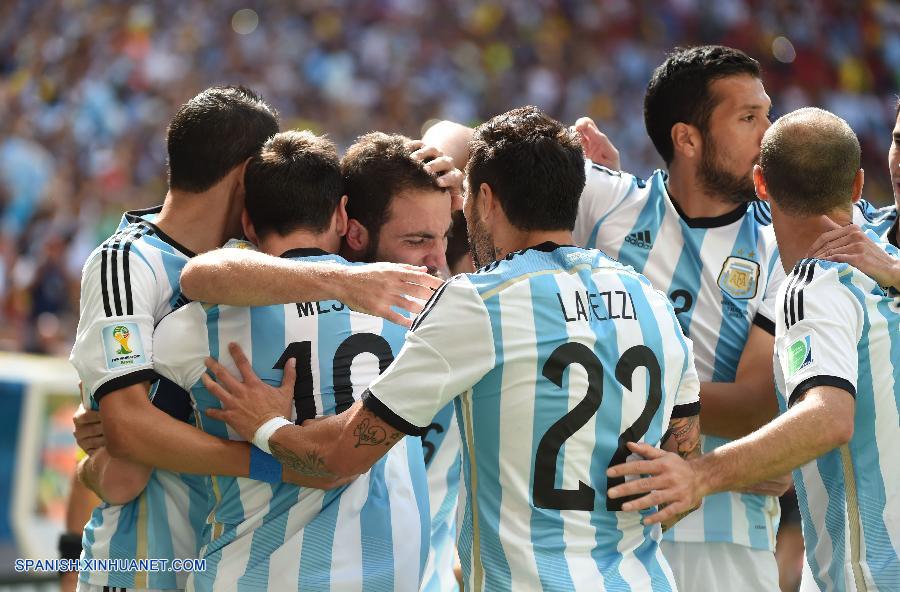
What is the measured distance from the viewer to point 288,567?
10.5 feet

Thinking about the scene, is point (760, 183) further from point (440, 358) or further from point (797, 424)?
point (440, 358)

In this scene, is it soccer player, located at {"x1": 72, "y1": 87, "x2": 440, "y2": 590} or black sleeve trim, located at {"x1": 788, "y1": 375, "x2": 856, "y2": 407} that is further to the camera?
soccer player, located at {"x1": 72, "y1": 87, "x2": 440, "y2": 590}

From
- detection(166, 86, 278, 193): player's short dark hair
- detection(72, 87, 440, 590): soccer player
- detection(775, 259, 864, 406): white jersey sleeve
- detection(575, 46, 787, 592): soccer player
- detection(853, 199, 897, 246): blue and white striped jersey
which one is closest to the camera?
detection(775, 259, 864, 406): white jersey sleeve

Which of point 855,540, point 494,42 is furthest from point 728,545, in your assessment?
point 494,42

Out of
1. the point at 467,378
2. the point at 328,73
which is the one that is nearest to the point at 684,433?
the point at 467,378

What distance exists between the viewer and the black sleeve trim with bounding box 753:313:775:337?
13.8 feet

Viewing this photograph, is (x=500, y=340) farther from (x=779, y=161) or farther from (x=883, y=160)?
(x=883, y=160)

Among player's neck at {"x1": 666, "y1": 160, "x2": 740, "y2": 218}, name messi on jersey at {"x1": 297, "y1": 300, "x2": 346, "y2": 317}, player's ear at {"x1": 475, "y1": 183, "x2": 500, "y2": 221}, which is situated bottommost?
name messi on jersey at {"x1": 297, "y1": 300, "x2": 346, "y2": 317}

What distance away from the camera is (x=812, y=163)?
11.5ft

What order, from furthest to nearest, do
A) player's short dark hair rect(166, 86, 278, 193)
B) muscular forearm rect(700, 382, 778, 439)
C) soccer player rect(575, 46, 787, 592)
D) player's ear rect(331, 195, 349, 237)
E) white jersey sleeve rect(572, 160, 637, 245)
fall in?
1. white jersey sleeve rect(572, 160, 637, 245)
2. soccer player rect(575, 46, 787, 592)
3. muscular forearm rect(700, 382, 778, 439)
4. player's short dark hair rect(166, 86, 278, 193)
5. player's ear rect(331, 195, 349, 237)

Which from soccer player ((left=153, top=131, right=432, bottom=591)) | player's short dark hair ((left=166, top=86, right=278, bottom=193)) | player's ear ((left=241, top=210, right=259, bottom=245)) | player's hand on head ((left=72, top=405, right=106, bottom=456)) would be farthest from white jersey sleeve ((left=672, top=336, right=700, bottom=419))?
player's hand on head ((left=72, top=405, right=106, bottom=456))

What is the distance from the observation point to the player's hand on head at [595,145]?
15.6 ft


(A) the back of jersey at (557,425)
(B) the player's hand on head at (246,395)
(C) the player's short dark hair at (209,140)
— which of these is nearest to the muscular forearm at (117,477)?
→ (B) the player's hand on head at (246,395)

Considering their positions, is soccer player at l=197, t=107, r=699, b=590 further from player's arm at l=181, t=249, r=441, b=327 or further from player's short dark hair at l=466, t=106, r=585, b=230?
player's arm at l=181, t=249, r=441, b=327
